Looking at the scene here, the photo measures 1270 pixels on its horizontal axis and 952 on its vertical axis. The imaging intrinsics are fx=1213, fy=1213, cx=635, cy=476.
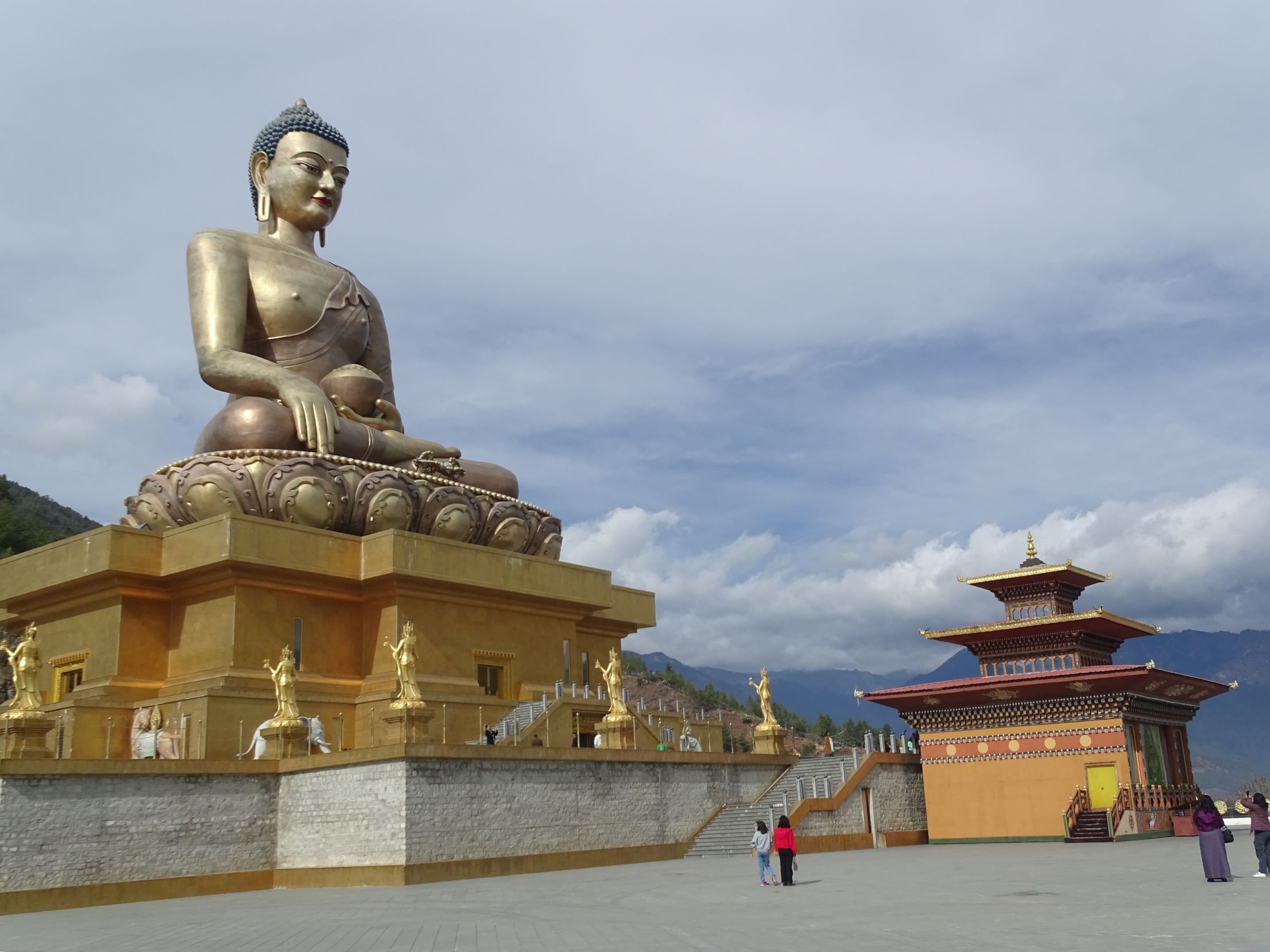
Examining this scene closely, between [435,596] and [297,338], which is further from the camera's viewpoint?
[297,338]

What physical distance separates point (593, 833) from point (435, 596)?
603 centimetres

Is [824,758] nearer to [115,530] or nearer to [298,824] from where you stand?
[298,824]

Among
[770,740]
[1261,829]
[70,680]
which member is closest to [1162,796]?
[770,740]

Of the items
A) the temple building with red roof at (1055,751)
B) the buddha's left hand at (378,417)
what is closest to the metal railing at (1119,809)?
the temple building with red roof at (1055,751)

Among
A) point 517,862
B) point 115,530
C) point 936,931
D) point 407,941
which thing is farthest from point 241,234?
point 936,931

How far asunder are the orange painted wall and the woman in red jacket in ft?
34.1

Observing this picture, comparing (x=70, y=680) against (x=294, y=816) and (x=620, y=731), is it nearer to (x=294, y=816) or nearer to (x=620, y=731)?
(x=294, y=816)

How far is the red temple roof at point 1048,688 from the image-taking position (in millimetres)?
21812

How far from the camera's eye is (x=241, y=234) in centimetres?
2425

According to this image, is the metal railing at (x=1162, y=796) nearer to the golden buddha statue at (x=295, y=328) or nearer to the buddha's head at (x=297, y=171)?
the golden buddha statue at (x=295, y=328)

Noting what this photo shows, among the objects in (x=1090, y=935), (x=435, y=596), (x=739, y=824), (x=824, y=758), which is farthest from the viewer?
(x=824, y=758)

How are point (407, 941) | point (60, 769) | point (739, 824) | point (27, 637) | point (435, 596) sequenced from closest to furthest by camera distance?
point (407, 941) → point (60, 769) → point (27, 637) → point (739, 824) → point (435, 596)

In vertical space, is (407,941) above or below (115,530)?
below

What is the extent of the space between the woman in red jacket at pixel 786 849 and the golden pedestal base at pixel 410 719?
16.5ft
